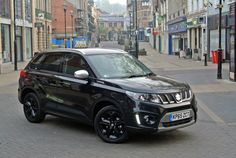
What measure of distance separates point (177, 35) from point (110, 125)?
44026 mm

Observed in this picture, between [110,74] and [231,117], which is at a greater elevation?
[110,74]

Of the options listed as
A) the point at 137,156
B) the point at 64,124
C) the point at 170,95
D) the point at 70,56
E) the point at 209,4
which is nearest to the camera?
the point at 137,156

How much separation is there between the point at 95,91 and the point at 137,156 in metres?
1.59

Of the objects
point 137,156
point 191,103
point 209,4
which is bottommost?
point 137,156

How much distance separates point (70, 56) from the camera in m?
8.13

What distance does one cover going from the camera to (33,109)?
29.3ft

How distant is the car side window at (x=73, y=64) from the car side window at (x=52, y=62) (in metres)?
0.21

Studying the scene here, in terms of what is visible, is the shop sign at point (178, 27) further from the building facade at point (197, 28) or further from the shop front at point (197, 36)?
the building facade at point (197, 28)

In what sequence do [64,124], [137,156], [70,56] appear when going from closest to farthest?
[137,156], [70,56], [64,124]

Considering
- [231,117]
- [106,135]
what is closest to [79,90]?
[106,135]

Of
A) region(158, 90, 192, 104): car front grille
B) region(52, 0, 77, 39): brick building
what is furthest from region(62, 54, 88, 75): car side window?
region(52, 0, 77, 39): brick building

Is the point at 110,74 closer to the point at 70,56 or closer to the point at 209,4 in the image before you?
→ the point at 70,56

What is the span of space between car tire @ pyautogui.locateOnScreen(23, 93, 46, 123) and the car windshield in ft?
5.97

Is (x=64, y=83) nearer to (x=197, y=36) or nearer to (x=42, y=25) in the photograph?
(x=197, y=36)
